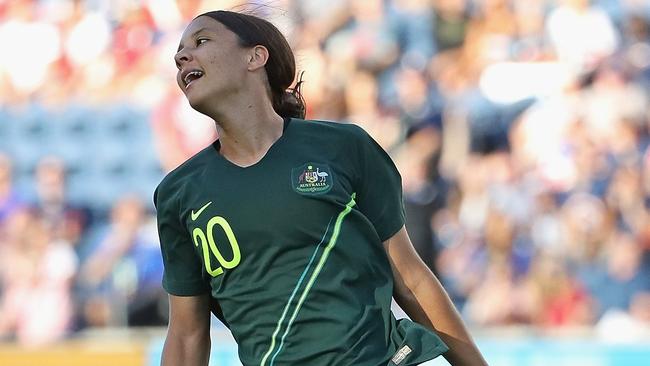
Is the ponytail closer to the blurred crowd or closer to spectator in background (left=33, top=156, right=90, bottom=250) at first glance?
the blurred crowd

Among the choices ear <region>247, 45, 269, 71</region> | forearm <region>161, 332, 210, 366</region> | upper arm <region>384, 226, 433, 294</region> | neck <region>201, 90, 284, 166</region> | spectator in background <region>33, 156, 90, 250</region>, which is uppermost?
spectator in background <region>33, 156, 90, 250</region>

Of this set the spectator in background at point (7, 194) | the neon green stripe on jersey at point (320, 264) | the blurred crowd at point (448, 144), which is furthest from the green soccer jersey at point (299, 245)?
the spectator in background at point (7, 194)

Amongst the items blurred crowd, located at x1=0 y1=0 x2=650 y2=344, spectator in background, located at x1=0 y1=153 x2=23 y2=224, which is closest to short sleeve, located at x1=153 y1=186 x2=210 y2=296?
blurred crowd, located at x1=0 y1=0 x2=650 y2=344

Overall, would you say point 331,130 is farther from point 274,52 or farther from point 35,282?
point 35,282

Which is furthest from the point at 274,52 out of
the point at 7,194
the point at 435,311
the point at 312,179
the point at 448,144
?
the point at 7,194

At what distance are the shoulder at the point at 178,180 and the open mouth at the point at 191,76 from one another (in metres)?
0.22

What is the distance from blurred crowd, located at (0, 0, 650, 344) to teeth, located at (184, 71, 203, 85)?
522 cm

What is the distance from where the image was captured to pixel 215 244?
Answer: 131 inches

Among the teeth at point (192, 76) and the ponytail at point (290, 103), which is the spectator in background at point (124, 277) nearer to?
the ponytail at point (290, 103)

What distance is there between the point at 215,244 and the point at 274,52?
23.5 inches

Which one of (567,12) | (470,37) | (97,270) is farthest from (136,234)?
(567,12)

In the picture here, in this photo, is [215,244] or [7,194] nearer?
[215,244]

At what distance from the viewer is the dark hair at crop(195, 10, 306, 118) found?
3.48 meters

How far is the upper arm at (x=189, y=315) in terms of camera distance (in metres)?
3.54
